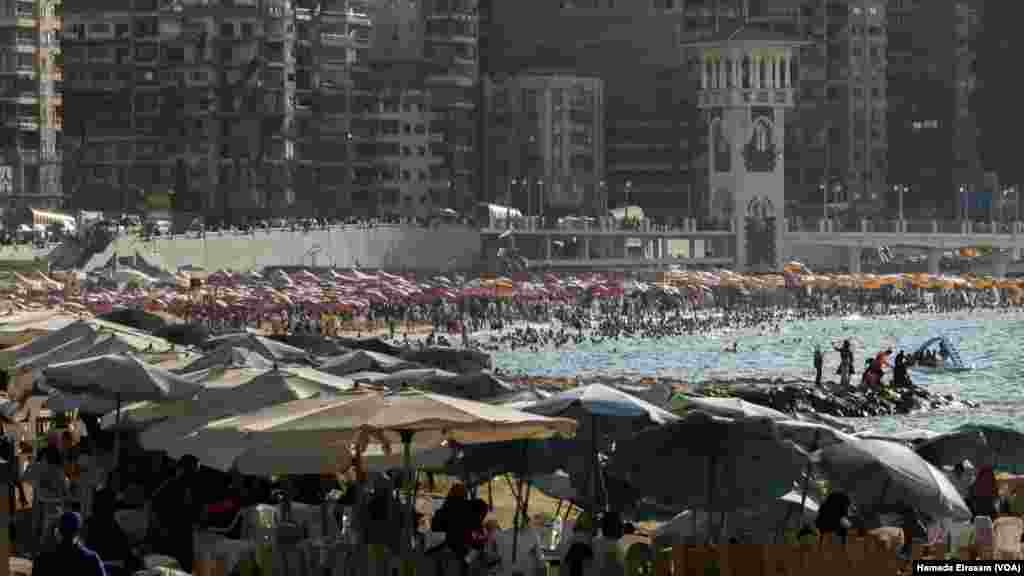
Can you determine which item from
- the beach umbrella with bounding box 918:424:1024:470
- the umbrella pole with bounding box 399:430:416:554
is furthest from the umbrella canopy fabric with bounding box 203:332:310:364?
the umbrella pole with bounding box 399:430:416:554

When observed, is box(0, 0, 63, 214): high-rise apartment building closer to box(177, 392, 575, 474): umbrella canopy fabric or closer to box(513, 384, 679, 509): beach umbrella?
box(513, 384, 679, 509): beach umbrella

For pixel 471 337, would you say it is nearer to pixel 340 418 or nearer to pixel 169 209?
pixel 169 209

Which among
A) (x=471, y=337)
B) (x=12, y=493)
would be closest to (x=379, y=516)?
(x=12, y=493)

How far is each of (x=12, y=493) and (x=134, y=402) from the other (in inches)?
144

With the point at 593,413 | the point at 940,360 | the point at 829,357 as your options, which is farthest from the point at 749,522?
the point at 829,357

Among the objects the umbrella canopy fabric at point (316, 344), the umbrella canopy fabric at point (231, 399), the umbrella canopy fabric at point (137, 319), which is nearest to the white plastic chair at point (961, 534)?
the umbrella canopy fabric at point (231, 399)

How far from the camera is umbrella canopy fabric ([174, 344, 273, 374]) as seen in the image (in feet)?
125

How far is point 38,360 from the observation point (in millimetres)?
40750

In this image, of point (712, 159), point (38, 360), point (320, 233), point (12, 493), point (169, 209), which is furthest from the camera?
point (712, 159)

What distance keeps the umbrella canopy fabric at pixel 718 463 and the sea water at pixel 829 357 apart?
3932 cm

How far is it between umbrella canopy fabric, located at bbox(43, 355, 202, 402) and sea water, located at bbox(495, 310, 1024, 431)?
3526 cm

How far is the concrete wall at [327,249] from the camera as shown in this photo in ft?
429

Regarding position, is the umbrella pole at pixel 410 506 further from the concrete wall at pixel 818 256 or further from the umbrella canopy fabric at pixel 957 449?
the concrete wall at pixel 818 256

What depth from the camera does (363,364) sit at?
45.5 meters
